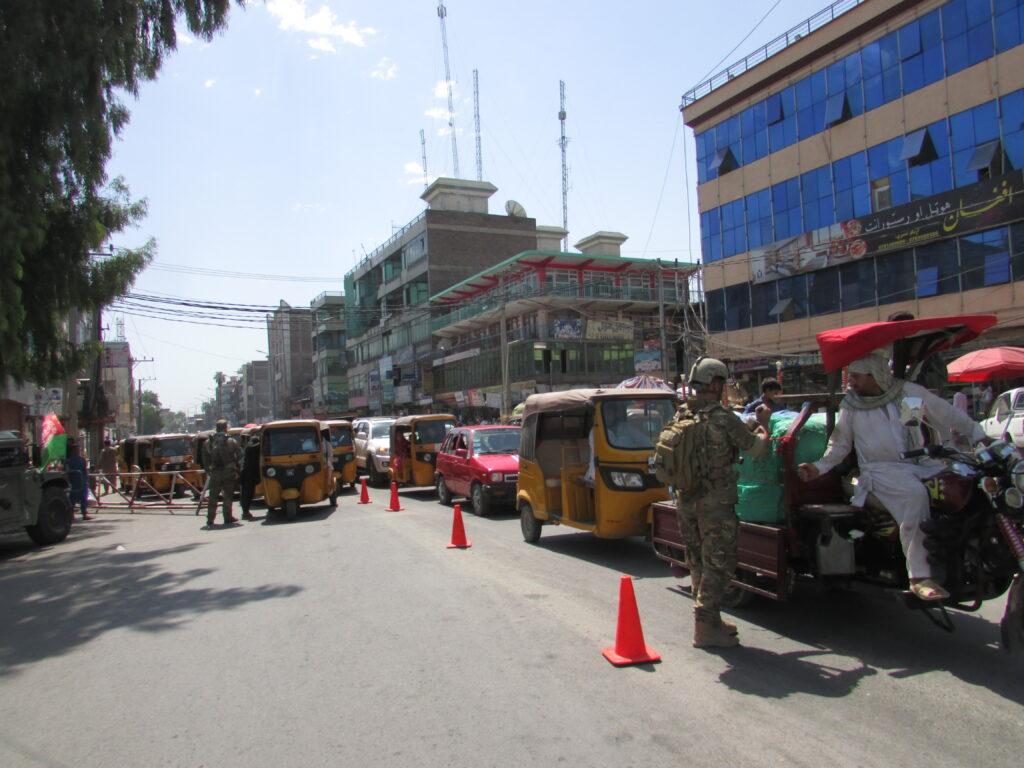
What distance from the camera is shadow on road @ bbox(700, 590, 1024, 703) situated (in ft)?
15.2

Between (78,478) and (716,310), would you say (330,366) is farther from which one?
(78,478)

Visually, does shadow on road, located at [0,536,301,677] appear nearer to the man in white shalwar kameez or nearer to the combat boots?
the combat boots

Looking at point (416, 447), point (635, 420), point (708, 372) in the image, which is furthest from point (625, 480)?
point (416, 447)

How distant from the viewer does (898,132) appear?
26469 mm

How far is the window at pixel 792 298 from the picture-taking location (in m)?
30.9

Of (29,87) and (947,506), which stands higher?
(29,87)

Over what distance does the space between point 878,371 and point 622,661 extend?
2.81 meters

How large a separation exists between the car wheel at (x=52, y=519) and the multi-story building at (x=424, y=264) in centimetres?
4877

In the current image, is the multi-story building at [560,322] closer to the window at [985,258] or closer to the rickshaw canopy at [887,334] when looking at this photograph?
the window at [985,258]

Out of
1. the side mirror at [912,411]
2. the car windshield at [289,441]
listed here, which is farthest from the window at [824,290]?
the side mirror at [912,411]

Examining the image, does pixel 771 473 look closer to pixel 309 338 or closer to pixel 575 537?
pixel 575 537

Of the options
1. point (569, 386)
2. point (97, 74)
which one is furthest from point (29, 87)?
point (569, 386)

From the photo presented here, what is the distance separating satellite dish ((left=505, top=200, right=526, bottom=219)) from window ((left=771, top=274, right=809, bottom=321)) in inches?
1725

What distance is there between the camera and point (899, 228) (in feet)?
87.2
